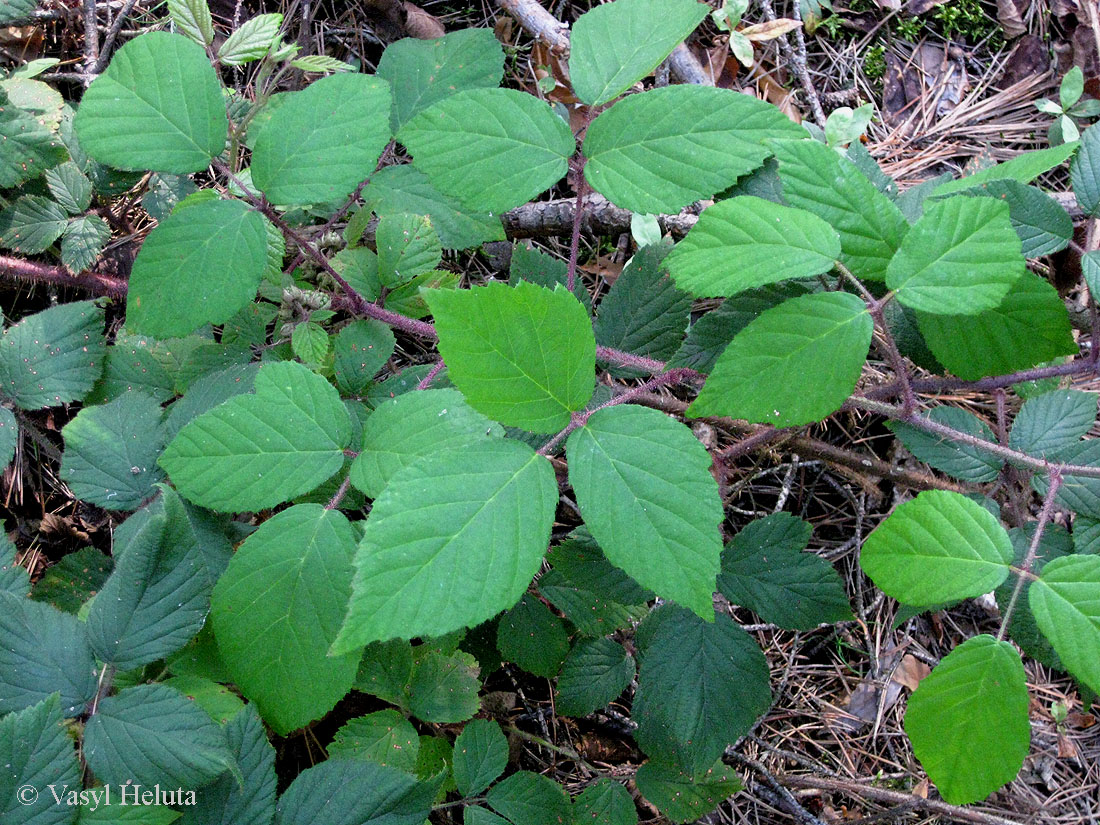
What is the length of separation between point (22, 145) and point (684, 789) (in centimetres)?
198

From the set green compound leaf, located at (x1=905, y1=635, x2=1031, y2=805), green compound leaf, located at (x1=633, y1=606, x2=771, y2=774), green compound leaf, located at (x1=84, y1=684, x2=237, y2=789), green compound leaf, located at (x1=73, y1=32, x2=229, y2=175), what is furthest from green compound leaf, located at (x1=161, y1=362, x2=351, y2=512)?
green compound leaf, located at (x1=905, y1=635, x2=1031, y2=805)

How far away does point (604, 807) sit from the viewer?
1.42 meters

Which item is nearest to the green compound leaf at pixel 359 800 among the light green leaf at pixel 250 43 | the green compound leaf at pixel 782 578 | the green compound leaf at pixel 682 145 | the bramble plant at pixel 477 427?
the bramble plant at pixel 477 427

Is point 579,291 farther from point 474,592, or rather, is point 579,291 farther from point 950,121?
point 950,121

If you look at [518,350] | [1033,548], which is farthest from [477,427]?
[1033,548]

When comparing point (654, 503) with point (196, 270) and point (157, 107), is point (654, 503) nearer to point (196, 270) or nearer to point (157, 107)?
point (196, 270)

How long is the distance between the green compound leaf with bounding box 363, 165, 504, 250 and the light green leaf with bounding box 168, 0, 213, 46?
0.49 m

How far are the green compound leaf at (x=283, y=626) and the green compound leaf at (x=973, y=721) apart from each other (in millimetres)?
805

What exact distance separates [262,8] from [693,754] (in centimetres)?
235

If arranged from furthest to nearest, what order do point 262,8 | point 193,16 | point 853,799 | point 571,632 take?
point 262,8, point 853,799, point 571,632, point 193,16

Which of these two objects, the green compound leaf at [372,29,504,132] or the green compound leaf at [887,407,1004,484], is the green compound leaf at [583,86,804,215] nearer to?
the green compound leaf at [372,29,504,132]

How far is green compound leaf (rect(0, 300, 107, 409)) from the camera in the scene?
1460 millimetres

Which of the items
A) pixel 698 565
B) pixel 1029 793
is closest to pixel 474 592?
pixel 698 565

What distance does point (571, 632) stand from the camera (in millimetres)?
1621
